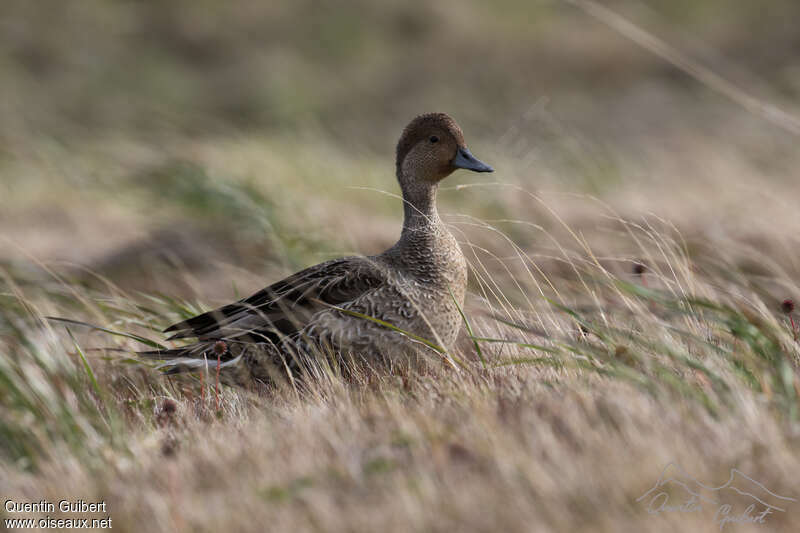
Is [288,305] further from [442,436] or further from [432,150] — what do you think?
[442,436]

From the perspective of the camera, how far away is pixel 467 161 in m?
3.59

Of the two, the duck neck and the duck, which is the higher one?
the duck neck

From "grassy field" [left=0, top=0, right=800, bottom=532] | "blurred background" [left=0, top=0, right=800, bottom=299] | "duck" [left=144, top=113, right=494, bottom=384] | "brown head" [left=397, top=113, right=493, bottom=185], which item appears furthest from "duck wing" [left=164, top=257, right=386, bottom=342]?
"brown head" [left=397, top=113, right=493, bottom=185]

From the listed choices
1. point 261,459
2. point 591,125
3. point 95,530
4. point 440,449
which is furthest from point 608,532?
point 591,125

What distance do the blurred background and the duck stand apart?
1.33 ft

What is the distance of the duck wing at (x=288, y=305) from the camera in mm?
3295

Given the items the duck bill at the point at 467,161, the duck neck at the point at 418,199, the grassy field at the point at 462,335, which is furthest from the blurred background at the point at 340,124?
the duck bill at the point at 467,161

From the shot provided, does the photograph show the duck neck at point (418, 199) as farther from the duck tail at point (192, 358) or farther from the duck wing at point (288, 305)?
the duck tail at point (192, 358)

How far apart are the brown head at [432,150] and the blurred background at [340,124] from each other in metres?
0.39

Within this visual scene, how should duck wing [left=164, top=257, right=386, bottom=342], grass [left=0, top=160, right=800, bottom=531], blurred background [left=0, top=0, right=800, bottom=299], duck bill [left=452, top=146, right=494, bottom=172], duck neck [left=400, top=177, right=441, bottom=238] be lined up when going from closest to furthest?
1. grass [left=0, top=160, right=800, bottom=531]
2. duck wing [left=164, top=257, right=386, bottom=342]
3. duck bill [left=452, top=146, right=494, bottom=172]
4. duck neck [left=400, top=177, right=441, bottom=238]
5. blurred background [left=0, top=0, right=800, bottom=299]

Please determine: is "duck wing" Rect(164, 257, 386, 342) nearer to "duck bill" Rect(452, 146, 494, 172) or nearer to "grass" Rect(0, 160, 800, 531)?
"grass" Rect(0, 160, 800, 531)

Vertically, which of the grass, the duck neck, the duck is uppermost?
the duck neck

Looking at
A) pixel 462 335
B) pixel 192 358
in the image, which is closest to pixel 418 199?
pixel 462 335

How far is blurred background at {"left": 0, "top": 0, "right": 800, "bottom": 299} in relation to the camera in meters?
6.07
